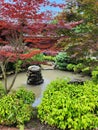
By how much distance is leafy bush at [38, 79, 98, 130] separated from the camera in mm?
4133

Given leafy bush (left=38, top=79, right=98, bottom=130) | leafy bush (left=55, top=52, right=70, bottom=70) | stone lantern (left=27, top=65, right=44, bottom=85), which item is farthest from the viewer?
leafy bush (left=55, top=52, right=70, bottom=70)

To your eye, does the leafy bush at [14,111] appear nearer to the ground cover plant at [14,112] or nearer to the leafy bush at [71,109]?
the ground cover plant at [14,112]

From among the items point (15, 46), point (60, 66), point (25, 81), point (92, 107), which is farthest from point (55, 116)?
point (60, 66)

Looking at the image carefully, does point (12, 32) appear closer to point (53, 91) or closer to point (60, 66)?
point (53, 91)

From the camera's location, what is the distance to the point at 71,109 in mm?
4215

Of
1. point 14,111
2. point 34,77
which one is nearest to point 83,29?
point 14,111

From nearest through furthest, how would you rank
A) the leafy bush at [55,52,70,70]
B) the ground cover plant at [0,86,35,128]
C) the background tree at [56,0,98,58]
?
the ground cover plant at [0,86,35,128], the background tree at [56,0,98,58], the leafy bush at [55,52,70,70]

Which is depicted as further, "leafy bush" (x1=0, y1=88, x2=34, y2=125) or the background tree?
the background tree

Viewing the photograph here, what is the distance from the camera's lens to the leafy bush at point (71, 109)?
4.13m

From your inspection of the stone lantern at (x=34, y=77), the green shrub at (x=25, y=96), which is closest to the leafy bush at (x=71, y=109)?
the green shrub at (x=25, y=96)

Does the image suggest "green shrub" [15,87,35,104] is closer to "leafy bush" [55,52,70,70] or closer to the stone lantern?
the stone lantern

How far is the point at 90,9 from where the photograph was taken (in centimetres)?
550

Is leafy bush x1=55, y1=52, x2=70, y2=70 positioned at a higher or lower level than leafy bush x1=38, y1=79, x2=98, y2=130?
lower

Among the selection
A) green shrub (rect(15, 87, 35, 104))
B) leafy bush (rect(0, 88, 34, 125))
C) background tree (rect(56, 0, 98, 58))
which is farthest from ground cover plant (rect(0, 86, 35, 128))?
background tree (rect(56, 0, 98, 58))
